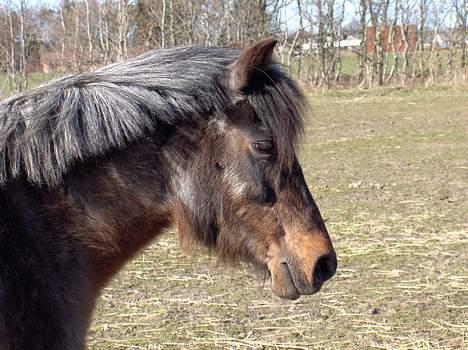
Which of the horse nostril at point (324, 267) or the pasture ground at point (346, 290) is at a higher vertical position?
the horse nostril at point (324, 267)

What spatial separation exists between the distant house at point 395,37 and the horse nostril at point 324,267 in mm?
26605

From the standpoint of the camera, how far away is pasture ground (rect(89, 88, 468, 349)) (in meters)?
4.71

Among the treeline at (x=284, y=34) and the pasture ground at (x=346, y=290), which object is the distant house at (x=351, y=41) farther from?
the pasture ground at (x=346, y=290)

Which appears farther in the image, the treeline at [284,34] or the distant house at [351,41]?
the distant house at [351,41]

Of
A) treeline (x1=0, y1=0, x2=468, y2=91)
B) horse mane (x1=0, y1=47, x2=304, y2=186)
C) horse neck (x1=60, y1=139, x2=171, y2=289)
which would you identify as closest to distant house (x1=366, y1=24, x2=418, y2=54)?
treeline (x1=0, y1=0, x2=468, y2=91)

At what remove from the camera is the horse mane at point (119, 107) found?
244cm

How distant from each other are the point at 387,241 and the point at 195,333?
300 centimetres

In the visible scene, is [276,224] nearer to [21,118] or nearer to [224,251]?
[224,251]

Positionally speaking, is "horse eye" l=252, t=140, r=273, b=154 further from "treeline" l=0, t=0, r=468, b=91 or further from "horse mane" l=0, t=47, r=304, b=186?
"treeline" l=0, t=0, r=468, b=91

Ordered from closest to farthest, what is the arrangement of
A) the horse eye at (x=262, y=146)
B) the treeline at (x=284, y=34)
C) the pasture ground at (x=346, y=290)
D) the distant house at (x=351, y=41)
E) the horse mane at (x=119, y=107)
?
the horse mane at (x=119, y=107)
the horse eye at (x=262, y=146)
the pasture ground at (x=346, y=290)
the treeline at (x=284, y=34)
the distant house at (x=351, y=41)

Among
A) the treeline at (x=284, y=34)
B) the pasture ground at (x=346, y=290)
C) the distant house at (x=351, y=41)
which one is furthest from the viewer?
the distant house at (x=351, y=41)

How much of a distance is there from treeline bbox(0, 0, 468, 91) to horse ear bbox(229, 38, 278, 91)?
20666 mm

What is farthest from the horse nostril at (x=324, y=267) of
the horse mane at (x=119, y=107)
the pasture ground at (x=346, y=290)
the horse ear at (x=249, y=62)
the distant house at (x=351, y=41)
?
the distant house at (x=351, y=41)

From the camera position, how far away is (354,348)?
4.54 m
